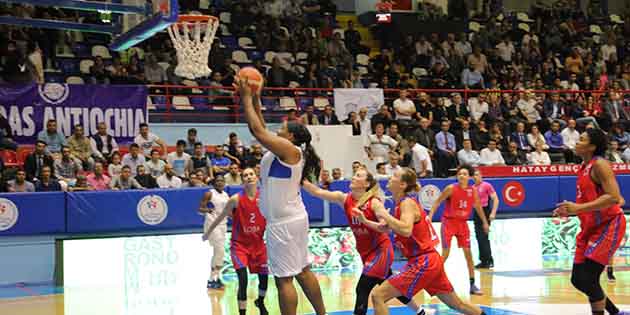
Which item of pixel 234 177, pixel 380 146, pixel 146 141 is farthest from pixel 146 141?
pixel 380 146

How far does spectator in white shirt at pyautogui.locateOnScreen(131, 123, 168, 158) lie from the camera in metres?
15.6

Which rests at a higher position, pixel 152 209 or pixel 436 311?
pixel 152 209

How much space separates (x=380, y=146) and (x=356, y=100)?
1914mm

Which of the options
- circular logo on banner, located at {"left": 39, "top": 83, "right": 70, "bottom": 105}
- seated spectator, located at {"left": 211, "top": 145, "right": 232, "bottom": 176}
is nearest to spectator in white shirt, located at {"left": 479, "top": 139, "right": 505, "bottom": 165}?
seated spectator, located at {"left": 211, "top": 145, "right": 232, "bottom": 176}

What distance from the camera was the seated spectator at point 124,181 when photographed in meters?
14.1

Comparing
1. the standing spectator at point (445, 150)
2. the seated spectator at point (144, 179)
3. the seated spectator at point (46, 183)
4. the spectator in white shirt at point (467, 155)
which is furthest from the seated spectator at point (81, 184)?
the spectator in white shirt at point (467, 155)

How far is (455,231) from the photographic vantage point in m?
11.8

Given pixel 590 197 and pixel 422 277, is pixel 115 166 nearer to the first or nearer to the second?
pixel 422 277

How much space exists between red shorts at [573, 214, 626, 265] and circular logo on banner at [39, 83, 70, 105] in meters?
10.7

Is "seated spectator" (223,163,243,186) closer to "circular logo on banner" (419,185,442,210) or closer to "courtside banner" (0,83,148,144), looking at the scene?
"courtside banner" (0,83,148,144)

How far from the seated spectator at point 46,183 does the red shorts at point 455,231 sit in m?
6.32

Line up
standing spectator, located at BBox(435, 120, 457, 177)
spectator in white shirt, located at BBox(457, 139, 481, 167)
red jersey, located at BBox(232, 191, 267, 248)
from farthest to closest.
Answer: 1. standing spectator, located at BBox(435, 120, 457, 177)
2. spectator in white shirt, located at BBox(457, 139, 481, 167)
3. red jersey, located at BBox(232, 191, 267, 248)

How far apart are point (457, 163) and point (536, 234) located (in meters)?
2.22

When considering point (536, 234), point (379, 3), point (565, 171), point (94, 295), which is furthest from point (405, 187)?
point (379, 3)
